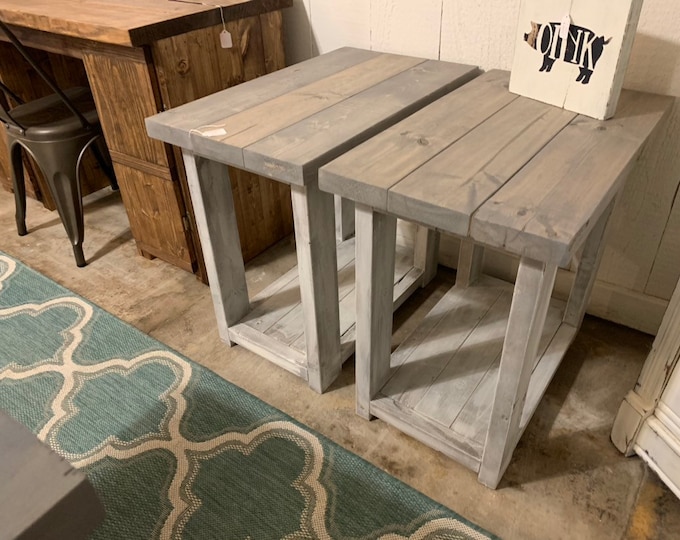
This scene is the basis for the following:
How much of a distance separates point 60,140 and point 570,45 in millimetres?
1415

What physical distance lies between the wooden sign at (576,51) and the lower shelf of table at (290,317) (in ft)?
2.14

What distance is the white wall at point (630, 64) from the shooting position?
115cm

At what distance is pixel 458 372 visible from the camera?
49.2 inches

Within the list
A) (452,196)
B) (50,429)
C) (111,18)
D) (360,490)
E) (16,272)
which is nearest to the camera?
(452,196)

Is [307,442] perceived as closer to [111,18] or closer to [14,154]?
[111,18]

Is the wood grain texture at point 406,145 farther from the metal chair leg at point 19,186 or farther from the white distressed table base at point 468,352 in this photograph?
the metal chair leg at point 19,186

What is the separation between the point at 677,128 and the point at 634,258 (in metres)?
0.34

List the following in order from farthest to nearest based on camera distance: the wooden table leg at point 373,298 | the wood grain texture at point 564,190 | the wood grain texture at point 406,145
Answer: the wooden table leg at point 373,298 → the wood grain texture at point 406,145 → the wood grain texture at point 564,190

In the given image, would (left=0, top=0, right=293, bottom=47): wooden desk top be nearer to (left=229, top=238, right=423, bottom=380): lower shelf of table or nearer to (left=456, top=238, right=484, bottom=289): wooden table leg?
(left=229, top=238, right=423, bottom=380): lower shelf of table

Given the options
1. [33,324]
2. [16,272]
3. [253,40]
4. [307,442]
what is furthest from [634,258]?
[16,272]

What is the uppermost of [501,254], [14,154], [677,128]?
[677,128]

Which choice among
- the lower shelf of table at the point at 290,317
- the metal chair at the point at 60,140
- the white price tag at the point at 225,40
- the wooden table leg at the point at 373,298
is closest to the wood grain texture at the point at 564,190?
the wooden table leg at the point at 373,298

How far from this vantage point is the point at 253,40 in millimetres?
1527

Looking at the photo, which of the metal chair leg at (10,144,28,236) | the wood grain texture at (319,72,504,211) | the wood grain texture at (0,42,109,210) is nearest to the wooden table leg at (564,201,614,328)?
the wood grain texture at (319,72,504,211)
